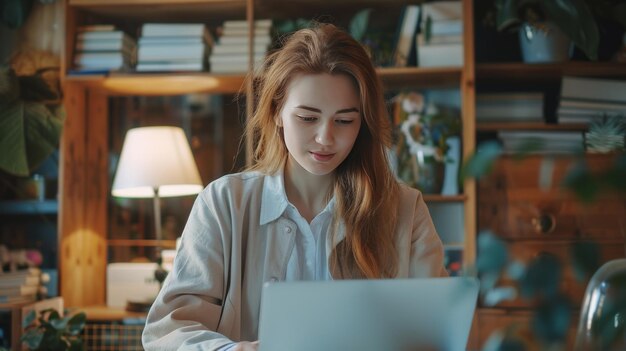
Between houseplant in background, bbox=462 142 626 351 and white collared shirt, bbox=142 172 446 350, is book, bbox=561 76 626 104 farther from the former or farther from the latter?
houseplant in background, bbox=462 142 626 351

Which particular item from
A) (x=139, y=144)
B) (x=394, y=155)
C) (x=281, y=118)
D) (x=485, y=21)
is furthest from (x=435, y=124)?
(x=281, y=118)

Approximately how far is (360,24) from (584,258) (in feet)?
9.41

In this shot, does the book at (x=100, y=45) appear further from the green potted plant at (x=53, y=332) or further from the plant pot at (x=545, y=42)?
the plant pot at (x=545, y=42)

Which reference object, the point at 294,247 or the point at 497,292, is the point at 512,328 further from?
the point at 294,247

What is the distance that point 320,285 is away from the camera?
1.00m

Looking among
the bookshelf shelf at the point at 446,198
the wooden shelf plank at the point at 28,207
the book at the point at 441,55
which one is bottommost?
the wooden shelf plank at the point at 28,207

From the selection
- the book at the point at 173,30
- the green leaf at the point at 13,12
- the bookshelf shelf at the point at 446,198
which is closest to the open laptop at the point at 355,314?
the bookshelf shelf at the point at 446,198

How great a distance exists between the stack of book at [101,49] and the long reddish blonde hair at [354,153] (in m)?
1.69

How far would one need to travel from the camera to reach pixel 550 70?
10.4ft

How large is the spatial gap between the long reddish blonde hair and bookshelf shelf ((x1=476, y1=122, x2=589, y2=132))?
5.06 ft

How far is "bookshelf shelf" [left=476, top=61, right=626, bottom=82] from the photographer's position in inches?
123

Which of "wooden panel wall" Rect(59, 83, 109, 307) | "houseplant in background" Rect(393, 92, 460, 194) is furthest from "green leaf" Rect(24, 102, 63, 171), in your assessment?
"houseplant in background" Rect(393, 92, 460, 194)

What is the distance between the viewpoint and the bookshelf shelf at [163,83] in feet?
10.4

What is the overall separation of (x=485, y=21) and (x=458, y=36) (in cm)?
19
